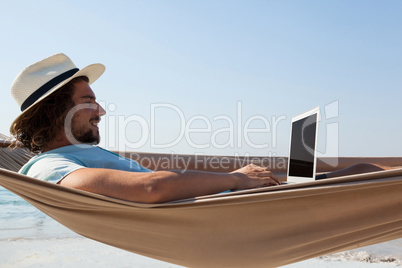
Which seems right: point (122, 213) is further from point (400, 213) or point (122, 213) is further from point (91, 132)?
point (400, 213)

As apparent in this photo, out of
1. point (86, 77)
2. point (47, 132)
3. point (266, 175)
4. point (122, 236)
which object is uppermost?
point (86, 77)

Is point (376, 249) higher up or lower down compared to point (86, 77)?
lower down

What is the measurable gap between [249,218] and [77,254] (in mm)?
3148

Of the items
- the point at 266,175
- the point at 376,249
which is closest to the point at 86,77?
the point at 266,175

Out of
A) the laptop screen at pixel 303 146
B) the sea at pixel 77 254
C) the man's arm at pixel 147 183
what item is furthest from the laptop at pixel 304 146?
the sea at pixel 77 254

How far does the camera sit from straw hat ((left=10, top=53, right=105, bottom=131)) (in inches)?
67.1

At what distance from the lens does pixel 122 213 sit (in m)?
1.25

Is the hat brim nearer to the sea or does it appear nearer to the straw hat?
the straw hat

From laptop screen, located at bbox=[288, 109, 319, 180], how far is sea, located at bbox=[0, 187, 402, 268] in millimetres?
1645

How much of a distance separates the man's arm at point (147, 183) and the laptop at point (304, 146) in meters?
0.60

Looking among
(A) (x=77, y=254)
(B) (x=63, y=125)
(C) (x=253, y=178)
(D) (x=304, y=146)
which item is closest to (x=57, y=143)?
(B) (x=63, y=125)

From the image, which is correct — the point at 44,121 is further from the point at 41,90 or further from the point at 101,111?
the point at 101,111

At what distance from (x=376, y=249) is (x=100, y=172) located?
3.70 meters

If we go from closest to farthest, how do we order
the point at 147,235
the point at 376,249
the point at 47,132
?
the point at 147,235 → the point at 47,132 → the point at 376,249
